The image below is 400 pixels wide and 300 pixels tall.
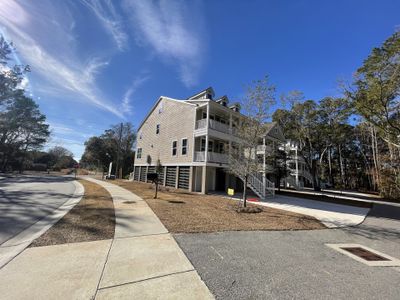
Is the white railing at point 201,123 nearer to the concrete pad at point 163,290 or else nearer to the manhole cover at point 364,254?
the manhole cover at point 364,254

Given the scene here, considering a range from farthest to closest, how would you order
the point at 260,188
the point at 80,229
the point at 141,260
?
1. the point at 260,188
2. the point at 80,229
3. the point at 141,260

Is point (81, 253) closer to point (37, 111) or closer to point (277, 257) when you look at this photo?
point (277, 257)

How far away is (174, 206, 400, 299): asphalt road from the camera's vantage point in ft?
9.45

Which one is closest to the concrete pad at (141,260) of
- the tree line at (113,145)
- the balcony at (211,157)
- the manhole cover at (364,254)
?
the manhole cover at (364,254)

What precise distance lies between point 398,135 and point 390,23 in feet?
29.2

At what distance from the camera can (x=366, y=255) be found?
463 centimetres

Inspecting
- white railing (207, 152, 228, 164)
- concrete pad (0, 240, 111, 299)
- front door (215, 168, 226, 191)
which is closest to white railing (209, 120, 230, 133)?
white railing (207, 152, 228, 164)

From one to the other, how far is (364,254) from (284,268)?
274 centimetres

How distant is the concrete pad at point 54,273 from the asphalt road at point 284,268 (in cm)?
173

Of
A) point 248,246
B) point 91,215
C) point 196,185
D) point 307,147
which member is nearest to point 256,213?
point 248,246

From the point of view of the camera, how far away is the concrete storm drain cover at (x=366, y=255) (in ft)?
13.8

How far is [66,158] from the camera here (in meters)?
71.1

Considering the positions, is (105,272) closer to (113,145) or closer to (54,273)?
(54,273)

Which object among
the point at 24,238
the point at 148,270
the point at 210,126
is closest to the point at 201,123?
the point at 210,126
